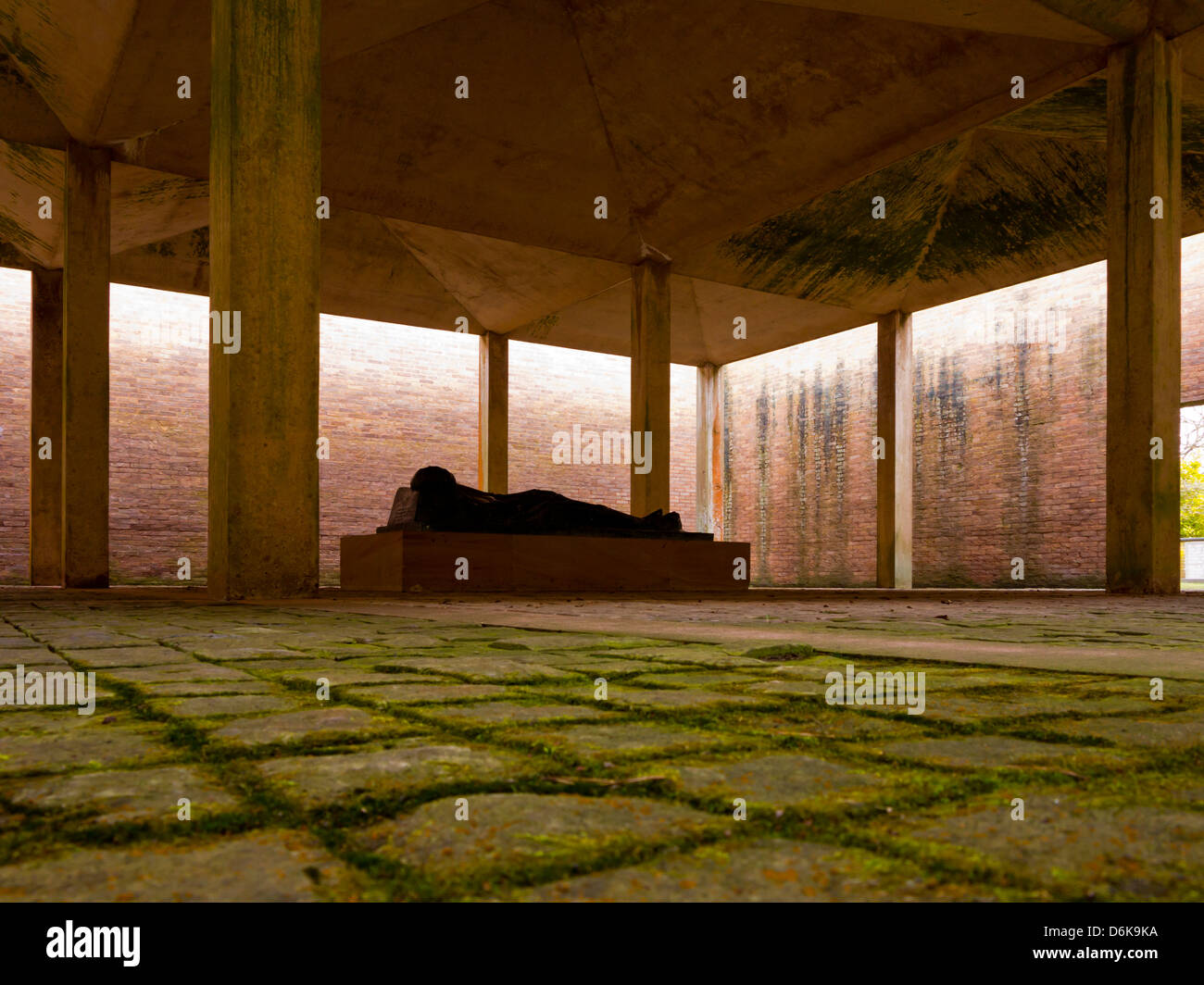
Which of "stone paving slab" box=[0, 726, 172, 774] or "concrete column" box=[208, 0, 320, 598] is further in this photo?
"concrete column" box=[208, 0, 320, 598]

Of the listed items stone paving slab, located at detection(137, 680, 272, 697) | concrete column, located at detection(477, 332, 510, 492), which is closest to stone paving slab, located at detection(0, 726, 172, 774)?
stone paving slab, located at detection(137, 680, 272, 697)

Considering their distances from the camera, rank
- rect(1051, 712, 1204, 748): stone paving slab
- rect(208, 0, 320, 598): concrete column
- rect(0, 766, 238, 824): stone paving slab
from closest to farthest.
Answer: rect(0, 766, 238, 824): stone paving slab, rect(1051, 712, 1204, 748): stone paving slab, rect(208, 0, 320, 598): concrete column

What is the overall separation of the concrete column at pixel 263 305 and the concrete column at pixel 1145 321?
25.8ft

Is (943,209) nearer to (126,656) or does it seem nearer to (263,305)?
(263,305)

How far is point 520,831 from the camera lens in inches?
37.3

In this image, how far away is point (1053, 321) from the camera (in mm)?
17297

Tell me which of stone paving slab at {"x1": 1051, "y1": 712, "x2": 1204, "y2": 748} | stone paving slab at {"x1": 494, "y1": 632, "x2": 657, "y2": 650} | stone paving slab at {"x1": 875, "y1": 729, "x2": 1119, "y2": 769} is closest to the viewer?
stone paving slab at {"x1": 875, "y1": 729, "x2": 1119, "y2": 769}

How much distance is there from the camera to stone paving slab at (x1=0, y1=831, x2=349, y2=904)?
782 mm

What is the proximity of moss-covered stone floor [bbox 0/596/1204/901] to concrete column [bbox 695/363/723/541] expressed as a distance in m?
21.0

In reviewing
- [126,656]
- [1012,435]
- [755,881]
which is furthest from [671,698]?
[1012,435]

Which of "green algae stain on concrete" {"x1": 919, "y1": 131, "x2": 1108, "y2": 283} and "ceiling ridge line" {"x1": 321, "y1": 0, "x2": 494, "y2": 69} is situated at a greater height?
"ceiling ridge line" {"x1": 321, "y1": 0, "x2": 494, "y2": 69}

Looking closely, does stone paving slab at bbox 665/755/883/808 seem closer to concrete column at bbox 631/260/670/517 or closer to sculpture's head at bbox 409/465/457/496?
sculpture's head at bbox 409/465/457/496

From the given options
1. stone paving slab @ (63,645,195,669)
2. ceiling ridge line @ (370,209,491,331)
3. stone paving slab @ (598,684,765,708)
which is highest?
ceiling ridge line @ (370,209,491,331)

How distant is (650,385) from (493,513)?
530 cm
